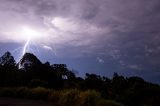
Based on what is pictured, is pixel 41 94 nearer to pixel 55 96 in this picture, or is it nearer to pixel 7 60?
pixel 55 96

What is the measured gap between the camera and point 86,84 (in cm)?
4100

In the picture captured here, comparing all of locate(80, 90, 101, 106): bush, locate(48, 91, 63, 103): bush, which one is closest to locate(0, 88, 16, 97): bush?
locate(48, 91, 63, 103): bush

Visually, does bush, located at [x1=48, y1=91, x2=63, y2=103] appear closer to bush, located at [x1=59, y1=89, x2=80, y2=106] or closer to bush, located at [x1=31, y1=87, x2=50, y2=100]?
bush, located at [x1=31, y1=87, x2=50, y2=100]

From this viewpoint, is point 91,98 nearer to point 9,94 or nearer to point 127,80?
point 9,94

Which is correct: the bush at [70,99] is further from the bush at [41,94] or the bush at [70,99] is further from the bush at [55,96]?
the bush at [41,94]

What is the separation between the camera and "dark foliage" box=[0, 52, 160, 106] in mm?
24897

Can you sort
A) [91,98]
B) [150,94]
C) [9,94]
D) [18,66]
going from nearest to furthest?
[91,98] < [150,94] < [9,94] < [18,66]

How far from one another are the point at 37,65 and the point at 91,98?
103 feet

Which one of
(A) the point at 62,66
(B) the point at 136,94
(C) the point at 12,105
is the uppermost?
(A) the point at 62,66

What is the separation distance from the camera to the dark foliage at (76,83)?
81.7 feet

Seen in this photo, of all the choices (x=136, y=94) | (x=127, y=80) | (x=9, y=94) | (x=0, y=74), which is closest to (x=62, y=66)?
(x=0, y=74)

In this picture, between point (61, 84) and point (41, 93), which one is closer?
point (41, 93)

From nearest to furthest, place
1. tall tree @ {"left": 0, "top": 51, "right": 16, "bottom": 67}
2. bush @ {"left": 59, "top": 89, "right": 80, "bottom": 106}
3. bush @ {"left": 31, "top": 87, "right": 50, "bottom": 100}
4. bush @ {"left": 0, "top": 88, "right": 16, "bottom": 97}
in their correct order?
bush @ {"left": 59, "top": 89, "right": 80, "bottom": 106}
bush @ {"left": 31, "top": 87, "right": 50, "bottom": 100}
bush @ {"left": 0, "top": 88, "right": 16, "bottom": 97}
tall tree @ {"left": 0, "top": 51, "right": 16, "bottom": 67}

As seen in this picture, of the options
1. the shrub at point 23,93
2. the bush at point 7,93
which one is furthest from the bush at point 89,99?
the bush at point 7,93
